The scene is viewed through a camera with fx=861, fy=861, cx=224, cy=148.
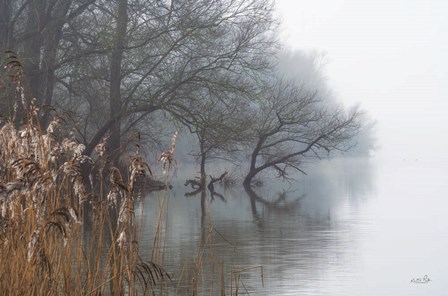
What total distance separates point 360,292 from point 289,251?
3773 millimetres

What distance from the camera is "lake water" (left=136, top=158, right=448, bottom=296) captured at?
10508mm

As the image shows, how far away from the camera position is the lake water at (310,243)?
10.5 meters

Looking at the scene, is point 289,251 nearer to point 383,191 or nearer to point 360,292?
point 360,292

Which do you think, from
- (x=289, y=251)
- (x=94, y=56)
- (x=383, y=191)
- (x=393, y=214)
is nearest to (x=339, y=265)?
(x=289, y=251)

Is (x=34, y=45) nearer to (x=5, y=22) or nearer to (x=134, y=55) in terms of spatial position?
(x=5, y=22)

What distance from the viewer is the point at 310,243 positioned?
1512cm

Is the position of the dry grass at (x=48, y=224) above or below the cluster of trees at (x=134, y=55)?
below

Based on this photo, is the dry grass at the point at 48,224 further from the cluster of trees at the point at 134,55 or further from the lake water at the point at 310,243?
the cluster of trees at the point at 134,55

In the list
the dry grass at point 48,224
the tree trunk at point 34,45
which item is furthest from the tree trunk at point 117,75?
the dry grass at point 48,224

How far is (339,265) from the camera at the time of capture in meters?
12.4
